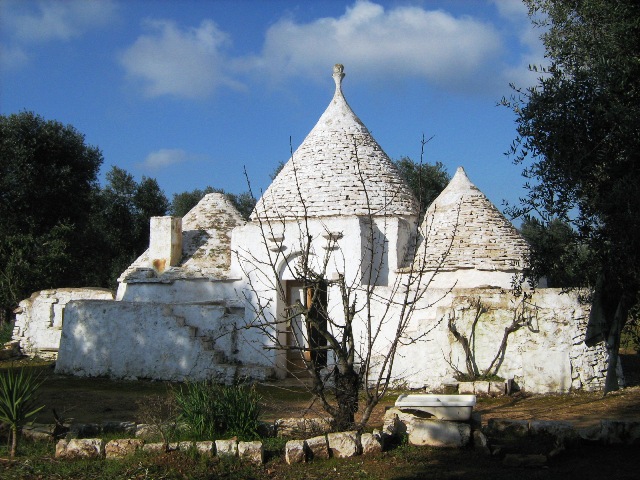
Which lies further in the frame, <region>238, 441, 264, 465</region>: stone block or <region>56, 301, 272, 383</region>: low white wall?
<region>56, 301, 272, 383</region>: low white wall

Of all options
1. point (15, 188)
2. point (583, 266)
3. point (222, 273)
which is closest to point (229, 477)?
point (583, 266)

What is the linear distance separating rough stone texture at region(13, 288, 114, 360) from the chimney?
238 cm

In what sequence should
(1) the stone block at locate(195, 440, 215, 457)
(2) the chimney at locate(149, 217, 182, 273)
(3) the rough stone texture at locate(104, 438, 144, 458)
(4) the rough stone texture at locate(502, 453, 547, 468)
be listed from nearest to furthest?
(4) the rough stone texture at locate(502, 453, 547, 468) → (1) the stone block at locate(195, 440, 215, 457) → (3) the rough stone texture at locate(104, 438, 144, 458) → (2) the chimney at locate(149, 217, 182, 273)

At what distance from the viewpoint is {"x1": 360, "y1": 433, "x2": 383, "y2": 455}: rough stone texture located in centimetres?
697

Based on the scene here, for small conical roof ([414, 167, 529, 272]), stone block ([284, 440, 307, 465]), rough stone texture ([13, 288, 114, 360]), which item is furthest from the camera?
rough stone texture ([13, 288, 114, 360])

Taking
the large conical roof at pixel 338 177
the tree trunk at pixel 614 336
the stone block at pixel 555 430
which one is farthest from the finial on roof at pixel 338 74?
the stone block at pixel 555 430

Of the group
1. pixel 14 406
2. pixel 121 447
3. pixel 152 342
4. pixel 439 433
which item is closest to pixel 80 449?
pixel 121 447

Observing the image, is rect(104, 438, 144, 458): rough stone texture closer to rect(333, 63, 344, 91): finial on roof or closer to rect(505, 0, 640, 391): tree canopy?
rect(505, 0, 640, 391): tree canopy

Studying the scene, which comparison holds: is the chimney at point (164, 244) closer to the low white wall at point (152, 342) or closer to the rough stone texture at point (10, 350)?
the low white wall at point (152, 342)

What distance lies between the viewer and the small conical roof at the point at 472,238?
1344 cm

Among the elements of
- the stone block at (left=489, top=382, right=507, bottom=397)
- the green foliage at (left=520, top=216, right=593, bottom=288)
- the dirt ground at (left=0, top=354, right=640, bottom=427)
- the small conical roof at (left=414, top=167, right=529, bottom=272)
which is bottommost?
the dirt ground at (left=0, top=354, right=640, bottom=427)

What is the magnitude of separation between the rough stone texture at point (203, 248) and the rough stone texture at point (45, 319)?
1.93m

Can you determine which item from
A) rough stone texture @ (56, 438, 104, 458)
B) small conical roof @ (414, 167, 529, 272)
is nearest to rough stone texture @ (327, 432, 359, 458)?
rough stone texture @ (56, 438, 104, 458)

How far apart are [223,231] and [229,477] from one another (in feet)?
36.2
